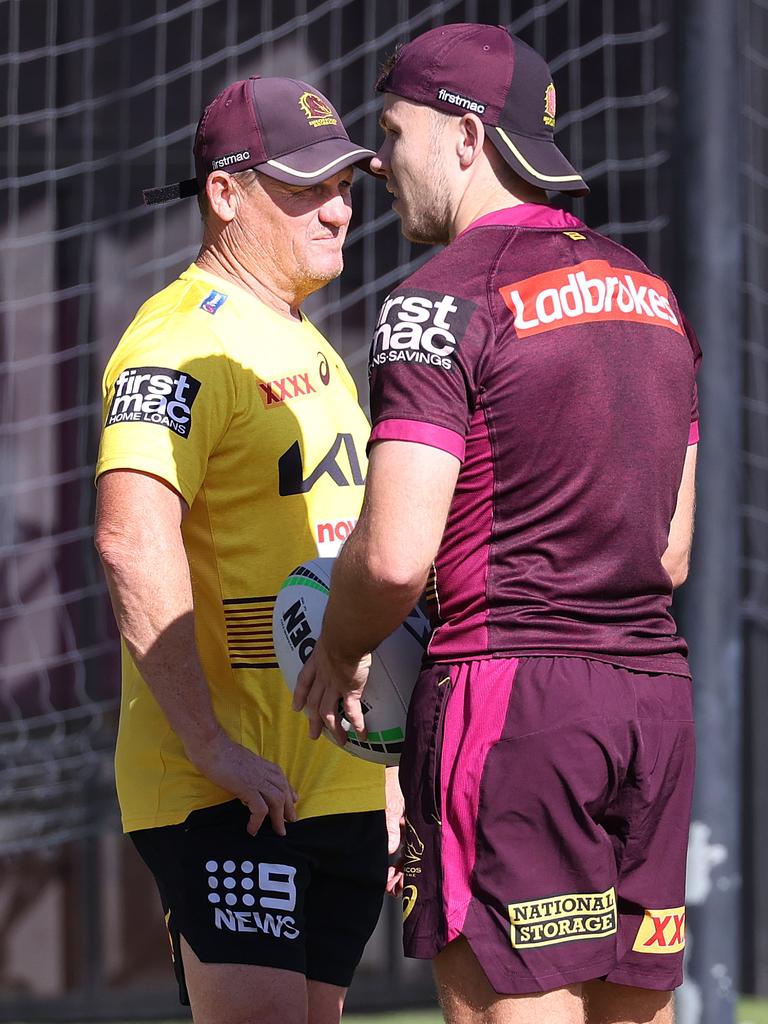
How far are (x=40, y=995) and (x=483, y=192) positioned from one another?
4145mm

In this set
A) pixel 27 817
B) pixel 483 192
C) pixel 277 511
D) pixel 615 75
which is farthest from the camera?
pixel 615 75

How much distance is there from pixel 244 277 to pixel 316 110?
363 mm

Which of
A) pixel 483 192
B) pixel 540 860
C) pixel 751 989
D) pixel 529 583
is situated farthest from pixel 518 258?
pixel 751 989

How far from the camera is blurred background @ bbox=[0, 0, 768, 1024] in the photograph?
5.52 metres

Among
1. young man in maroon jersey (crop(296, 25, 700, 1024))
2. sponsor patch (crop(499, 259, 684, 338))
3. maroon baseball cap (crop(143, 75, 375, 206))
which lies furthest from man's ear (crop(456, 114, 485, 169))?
maroon baseball cap (crop(143, 75, 375, 206))

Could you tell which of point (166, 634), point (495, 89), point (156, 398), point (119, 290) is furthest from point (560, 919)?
point (119, 290)

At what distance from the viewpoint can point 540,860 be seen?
2100 millimetres

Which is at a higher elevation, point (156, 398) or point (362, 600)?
point (156, 398)

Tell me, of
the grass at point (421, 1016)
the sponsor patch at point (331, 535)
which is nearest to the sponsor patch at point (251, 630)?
the sponsor patch at point (331, 535)

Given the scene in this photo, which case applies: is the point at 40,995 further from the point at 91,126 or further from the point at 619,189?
the point at 619,189

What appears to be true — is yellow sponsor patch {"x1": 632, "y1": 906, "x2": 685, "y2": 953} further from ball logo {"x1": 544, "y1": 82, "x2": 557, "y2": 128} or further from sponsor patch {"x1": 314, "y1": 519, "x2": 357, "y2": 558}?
ball logo {"x1": 544, "y1": 82, "x2": 557, "y2": 128}

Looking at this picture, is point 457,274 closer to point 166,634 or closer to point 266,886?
point 166,634

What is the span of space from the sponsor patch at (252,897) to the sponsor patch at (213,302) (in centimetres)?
99

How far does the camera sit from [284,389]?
9.13 ft
